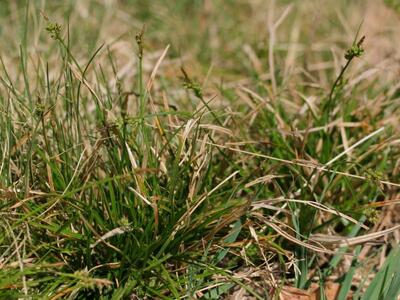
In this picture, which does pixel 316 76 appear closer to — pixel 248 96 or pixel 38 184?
pixel 248 96

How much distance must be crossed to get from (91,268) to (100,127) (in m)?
0.50

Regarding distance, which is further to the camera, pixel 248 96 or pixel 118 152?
pixel 248 96

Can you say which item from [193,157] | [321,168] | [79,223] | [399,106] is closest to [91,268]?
[79,223]

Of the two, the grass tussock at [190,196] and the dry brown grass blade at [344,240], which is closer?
the grass tussock at [190,196]

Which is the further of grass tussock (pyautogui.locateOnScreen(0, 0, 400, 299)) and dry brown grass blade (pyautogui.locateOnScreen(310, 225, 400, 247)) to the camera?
dry brown grass blade (pyautogui.locateOnScreen(310, 225, 400, 247))

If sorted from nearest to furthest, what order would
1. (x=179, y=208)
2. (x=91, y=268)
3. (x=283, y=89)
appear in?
(x=91, y=268) < (x=179, y=208) < (x=283, y=89)

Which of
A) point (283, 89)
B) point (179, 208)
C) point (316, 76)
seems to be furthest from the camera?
point (316, 76)

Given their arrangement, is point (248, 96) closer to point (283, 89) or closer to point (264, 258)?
point (283, 89)

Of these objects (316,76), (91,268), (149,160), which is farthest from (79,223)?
(316,76)

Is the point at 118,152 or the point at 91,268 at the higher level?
the point at 118,152

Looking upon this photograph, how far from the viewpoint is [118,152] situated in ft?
7.15

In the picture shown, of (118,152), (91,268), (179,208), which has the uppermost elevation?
(118,152)

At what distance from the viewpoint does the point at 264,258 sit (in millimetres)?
2062

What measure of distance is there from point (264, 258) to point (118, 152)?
58 centimetres
